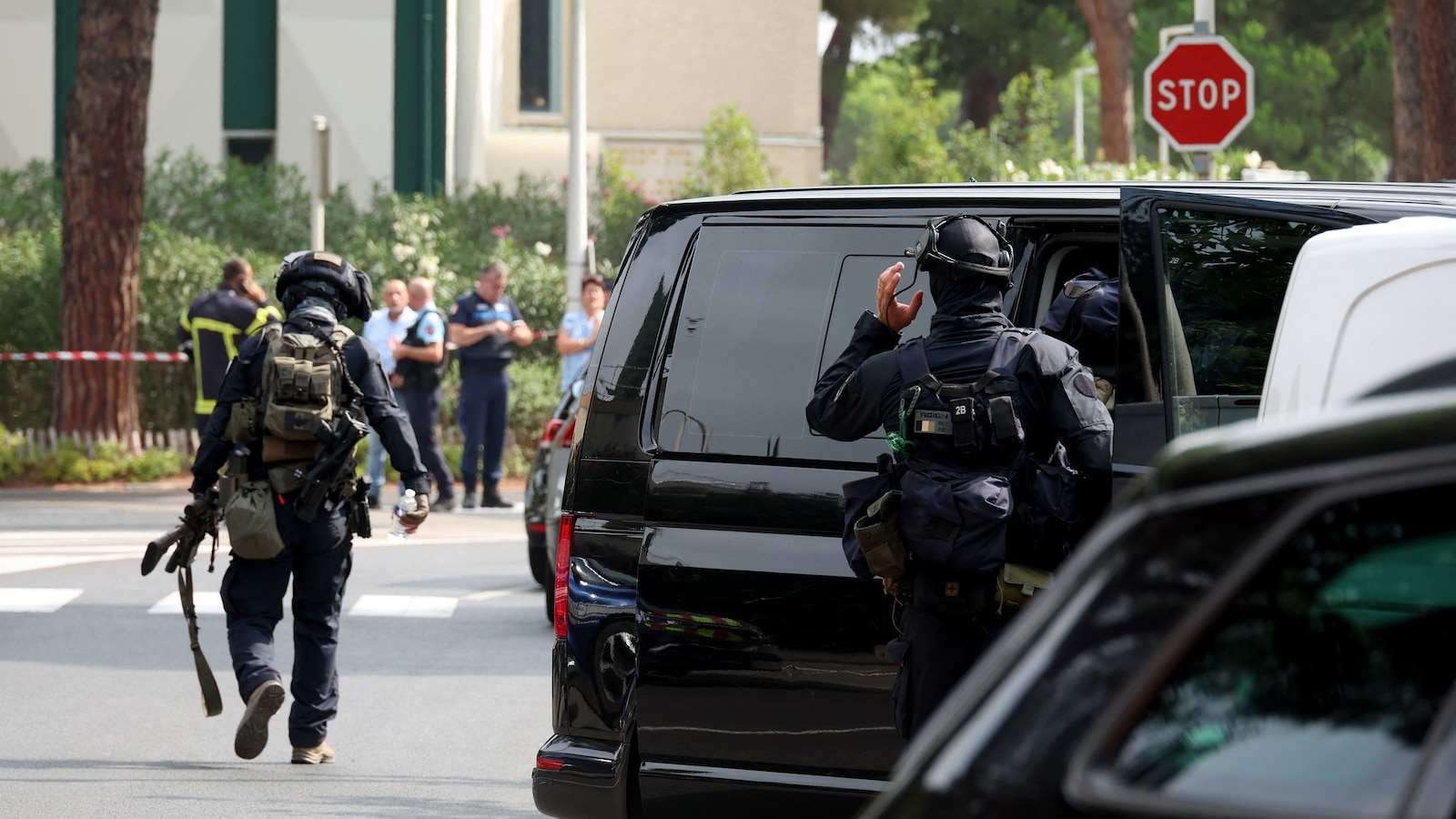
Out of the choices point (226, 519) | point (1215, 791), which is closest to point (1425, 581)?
point (1215, 791)

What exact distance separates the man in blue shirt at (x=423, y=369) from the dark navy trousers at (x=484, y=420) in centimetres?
32

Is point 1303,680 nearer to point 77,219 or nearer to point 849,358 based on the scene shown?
point 849,358

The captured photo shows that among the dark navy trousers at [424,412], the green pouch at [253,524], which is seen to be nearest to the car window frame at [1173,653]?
the green pouch at [253,524]

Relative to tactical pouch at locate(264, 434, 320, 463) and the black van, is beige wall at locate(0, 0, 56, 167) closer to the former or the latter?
tactical pouch at locate(264, 434, 320, 463)

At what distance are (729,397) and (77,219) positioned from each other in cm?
1441

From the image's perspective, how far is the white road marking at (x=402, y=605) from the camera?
411 inches

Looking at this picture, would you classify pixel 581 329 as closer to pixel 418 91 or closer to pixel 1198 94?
pixel 1198 94

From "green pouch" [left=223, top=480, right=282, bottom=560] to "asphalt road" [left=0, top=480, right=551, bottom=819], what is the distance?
82cm

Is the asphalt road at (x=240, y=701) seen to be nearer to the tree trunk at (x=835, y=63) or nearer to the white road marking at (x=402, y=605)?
the white road marking at (x=402, y=605)

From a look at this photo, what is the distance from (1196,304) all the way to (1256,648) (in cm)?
254

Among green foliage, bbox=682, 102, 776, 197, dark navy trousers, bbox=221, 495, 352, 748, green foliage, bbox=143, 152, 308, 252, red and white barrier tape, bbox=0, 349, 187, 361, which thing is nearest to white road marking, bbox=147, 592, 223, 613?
dark navy trousers, bbox=221, 495, 352, 748

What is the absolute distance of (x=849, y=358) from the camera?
4.46 m

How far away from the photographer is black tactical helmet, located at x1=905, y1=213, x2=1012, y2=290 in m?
4.38

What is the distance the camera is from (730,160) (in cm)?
2644
